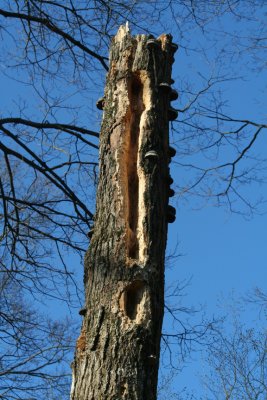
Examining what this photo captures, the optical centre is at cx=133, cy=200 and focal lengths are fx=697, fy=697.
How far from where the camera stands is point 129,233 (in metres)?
3.43

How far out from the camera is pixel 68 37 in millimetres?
6051

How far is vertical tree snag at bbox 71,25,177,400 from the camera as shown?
301 cm

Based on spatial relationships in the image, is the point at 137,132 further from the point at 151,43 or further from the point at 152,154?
the point at 151,43

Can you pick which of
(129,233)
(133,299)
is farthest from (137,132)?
(133,299)

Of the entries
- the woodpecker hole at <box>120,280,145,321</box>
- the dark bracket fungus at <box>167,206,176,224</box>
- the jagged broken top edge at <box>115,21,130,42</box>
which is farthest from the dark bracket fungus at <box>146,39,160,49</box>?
the woodpecker hole at <box>120,280,145,321</box>

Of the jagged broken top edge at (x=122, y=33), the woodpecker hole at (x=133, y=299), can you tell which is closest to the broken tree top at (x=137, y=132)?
the jagged broken top edge at (x=122, y=33)

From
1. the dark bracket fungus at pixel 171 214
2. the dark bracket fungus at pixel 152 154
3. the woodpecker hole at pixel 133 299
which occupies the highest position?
the dark bracket fungus at pixel 152 154

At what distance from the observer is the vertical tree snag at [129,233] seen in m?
3.01

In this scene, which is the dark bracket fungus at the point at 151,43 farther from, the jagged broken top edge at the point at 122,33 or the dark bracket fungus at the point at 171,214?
the dark bracket fungus at the point at 171,214

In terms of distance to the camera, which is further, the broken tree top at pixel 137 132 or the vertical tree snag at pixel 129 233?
the broken tree top at pixel 137 132

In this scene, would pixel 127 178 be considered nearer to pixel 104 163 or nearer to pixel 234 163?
pixel 104 163

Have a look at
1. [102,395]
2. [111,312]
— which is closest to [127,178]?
[111,312]

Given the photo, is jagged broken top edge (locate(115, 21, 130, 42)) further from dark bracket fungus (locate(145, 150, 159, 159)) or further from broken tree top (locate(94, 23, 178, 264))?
dark bracket fungus (locate(145, 150, 159, 159))

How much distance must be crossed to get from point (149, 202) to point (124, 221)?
0.56 feet
